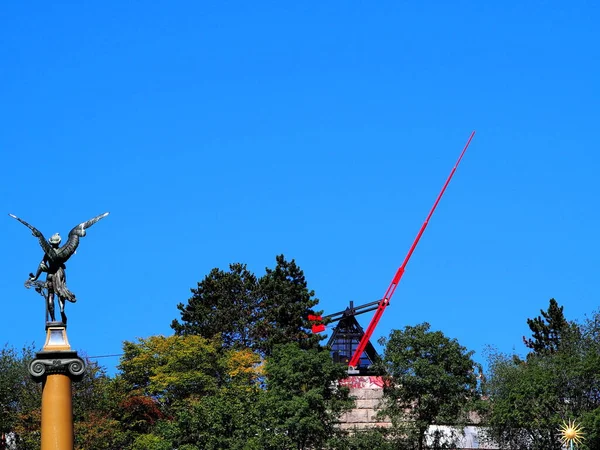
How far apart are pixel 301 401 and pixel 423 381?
7.74 metres

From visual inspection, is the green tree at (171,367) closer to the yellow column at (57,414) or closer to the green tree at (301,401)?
the green tree at (301,401)

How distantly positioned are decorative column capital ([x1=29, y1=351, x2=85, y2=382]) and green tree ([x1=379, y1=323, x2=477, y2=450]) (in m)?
48.1

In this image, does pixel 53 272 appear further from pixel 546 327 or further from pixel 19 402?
pixel 546 327

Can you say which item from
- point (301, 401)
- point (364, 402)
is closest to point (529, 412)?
point (301, 401)

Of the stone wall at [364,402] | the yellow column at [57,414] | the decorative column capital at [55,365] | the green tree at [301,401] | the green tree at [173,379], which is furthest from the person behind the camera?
the stone wall at [364,402]

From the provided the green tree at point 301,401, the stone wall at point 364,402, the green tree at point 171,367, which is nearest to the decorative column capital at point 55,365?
the green tree at point 301,401

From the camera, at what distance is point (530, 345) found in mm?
134125

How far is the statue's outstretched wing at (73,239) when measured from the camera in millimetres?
38125

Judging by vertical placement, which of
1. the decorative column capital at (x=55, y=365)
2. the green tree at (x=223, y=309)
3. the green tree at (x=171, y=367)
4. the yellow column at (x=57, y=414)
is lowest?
the yellow column at (x=57, y=414)

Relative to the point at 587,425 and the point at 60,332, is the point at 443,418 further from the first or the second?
the point at 60,332

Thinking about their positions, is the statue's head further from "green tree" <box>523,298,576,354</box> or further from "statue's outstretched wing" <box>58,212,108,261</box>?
"green tree" <box>523,298,576,354</box>

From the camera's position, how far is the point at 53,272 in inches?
1501

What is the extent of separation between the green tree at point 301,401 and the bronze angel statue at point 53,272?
143 feet

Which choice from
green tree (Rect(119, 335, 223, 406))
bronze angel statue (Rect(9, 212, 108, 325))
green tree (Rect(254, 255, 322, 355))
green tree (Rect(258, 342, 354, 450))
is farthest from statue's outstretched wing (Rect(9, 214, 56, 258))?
green tree (Rect(254, 255, 322, 355))
